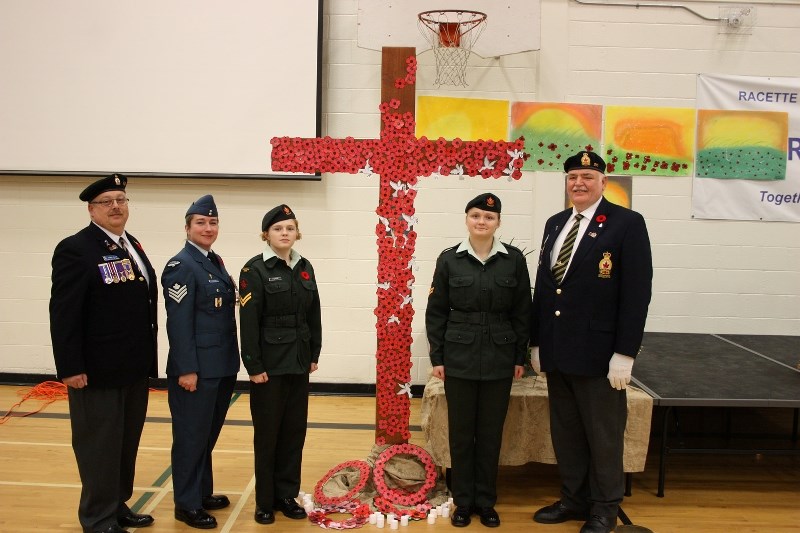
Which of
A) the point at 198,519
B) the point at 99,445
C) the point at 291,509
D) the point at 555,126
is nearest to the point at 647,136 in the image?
the point at 555,126

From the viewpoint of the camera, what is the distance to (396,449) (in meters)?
3.53

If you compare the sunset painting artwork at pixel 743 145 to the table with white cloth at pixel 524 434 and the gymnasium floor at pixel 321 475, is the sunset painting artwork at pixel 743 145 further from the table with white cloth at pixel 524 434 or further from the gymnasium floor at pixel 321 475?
the table with white cloth at pixel 524 434

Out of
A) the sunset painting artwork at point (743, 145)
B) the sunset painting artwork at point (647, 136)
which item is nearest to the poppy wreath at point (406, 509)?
the sunset painting artwork at point (647, 136)

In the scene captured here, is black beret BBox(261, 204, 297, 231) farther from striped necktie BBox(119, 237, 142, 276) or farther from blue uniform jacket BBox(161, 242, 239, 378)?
striped necktie BBox(119, 237, 142, 276)

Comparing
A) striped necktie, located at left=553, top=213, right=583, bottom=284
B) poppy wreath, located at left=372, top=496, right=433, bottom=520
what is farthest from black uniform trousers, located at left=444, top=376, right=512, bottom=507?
striped necktie, located at left=553, top=213, right=583, bottom=284

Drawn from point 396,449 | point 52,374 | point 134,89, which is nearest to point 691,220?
point 396,449

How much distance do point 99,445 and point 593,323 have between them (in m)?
2.10

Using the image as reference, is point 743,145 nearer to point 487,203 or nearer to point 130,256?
point 487,203

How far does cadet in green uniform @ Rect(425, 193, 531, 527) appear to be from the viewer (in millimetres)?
3195

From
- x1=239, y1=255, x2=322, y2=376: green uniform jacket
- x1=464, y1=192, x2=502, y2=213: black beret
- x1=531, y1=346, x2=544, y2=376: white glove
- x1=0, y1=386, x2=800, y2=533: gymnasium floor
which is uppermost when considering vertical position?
x1=464, y1=192, x2=502, y2=213: black beret

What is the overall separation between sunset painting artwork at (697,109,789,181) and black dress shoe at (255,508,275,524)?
3896mm

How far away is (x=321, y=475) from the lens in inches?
151

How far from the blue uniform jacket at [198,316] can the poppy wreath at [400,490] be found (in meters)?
0.84

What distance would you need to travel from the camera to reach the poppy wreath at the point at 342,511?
322cm
